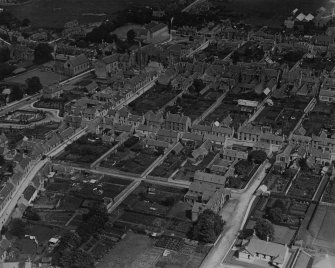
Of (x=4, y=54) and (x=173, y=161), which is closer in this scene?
(x=173, y=161)

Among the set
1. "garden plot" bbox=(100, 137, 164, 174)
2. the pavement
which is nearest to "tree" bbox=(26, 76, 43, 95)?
"garden plot" bbox=(100, 137, 164, 174)

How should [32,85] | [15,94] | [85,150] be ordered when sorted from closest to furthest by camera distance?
[85,150], [15,94], [32,85]

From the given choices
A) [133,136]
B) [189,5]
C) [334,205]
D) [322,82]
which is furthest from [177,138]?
[189,5]

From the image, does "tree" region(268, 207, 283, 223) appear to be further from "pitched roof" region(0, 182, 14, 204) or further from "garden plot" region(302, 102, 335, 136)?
"pitched roof" region(0, 182, 14, 204)

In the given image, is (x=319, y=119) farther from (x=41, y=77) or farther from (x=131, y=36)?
(x=131, y=36)

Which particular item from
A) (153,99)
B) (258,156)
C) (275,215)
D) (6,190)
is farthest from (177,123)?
(6,190)
